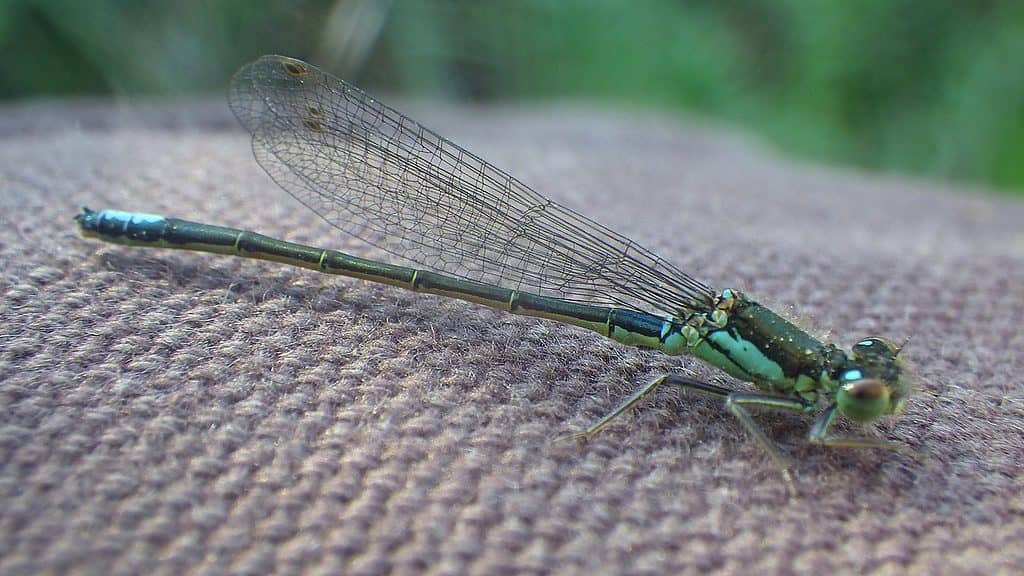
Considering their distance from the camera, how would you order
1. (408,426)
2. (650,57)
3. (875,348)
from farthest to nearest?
(650,57), (875,348), (408,426)

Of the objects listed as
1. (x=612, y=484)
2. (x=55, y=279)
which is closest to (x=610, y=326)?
(x=612, y=484)

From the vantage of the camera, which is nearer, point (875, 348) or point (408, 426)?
point (408, 426)

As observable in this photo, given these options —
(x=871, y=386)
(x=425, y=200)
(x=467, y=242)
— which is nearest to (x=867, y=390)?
(x=871, y=386)

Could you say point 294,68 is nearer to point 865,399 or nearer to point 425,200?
point 425,200

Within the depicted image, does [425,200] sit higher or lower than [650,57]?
lower

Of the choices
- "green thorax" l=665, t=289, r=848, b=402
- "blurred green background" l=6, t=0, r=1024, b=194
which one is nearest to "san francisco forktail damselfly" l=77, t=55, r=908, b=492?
"green thorax" l=665, t=289, r=848, b=402

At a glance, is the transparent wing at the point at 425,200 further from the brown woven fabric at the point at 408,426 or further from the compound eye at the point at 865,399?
the compound eye at the point at 865,399
